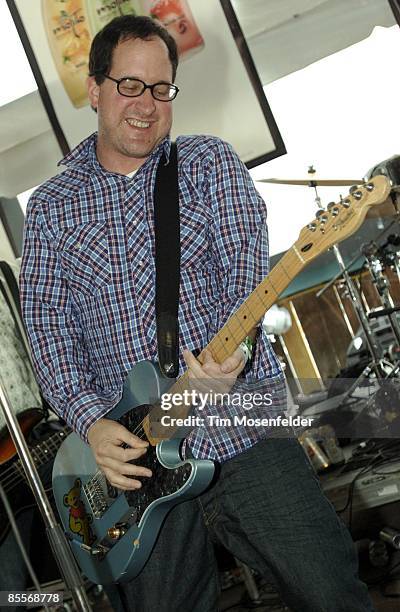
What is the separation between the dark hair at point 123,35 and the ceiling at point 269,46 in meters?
1.74

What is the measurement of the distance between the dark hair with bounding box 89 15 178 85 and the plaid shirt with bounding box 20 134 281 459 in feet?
0.74

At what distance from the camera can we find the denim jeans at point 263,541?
1348 mm

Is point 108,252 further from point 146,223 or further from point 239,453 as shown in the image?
point 239,453

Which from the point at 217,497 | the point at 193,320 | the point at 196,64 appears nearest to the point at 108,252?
the point at 193,320

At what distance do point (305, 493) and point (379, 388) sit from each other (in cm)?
265

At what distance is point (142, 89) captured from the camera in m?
1.68

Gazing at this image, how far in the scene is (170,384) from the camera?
58.3 inches

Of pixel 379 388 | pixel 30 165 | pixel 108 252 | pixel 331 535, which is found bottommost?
pixel 379 388

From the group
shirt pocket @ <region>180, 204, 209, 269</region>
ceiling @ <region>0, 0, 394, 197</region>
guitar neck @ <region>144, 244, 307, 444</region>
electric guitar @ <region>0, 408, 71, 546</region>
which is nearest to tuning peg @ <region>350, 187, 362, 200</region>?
guitar neck @ <region>144, 244, 307, 444</region>

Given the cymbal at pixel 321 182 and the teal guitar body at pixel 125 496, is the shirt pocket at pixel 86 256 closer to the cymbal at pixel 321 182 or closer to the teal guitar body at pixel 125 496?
the teal guitar body at pixel 125 496

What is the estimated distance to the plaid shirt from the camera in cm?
151

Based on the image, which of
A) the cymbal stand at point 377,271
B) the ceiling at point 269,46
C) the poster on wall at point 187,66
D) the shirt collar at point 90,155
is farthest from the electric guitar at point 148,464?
the cymbal stand at point 377,271

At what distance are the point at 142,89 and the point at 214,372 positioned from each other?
70 centimetres

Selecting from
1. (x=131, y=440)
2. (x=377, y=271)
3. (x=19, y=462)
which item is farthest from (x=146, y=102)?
(x=377, y=271)
